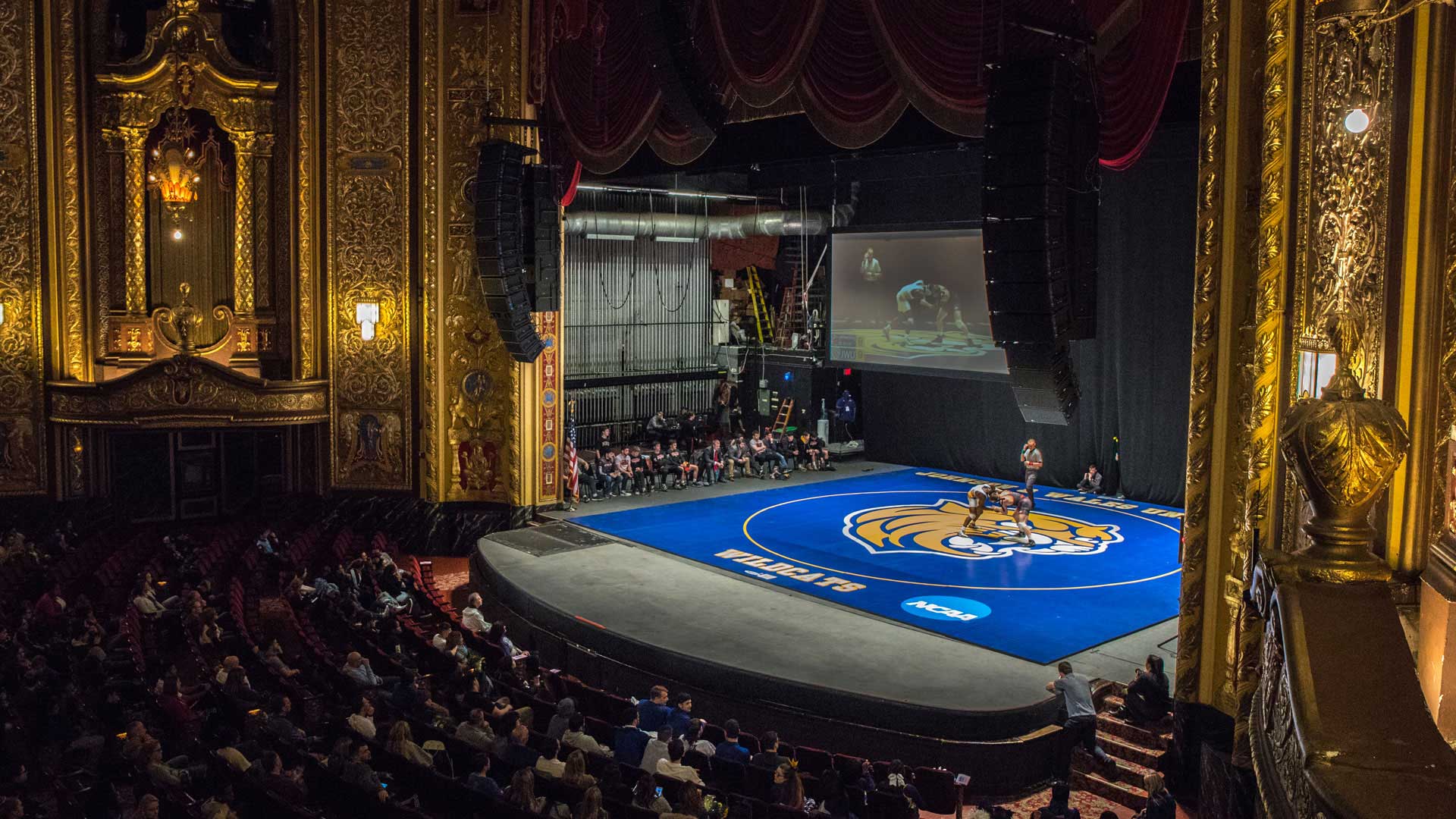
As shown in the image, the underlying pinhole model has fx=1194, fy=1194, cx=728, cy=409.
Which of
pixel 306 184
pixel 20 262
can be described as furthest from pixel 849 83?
pixel 20 262

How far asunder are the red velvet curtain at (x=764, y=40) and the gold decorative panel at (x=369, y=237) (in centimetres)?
718

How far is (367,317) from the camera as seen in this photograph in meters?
18.3

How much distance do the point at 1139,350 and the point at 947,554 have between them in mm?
7069

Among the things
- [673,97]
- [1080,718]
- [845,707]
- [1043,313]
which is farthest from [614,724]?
[673,97]

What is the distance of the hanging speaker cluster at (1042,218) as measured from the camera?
353 inches

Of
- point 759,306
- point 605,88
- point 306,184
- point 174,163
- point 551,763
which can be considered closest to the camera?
point 551,763

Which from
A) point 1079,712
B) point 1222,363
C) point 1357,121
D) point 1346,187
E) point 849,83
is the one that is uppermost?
point 849,83

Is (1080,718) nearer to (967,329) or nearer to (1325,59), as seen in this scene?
(1325,59)

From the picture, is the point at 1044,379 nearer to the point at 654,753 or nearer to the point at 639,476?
the point at 654,753

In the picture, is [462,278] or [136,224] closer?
[136,224]

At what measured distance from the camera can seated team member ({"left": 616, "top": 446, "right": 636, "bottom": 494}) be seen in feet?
70.0

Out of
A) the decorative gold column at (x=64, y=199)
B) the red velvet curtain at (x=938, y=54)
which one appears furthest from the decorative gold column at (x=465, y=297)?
the red velvet curtain at (x=938, y=54)

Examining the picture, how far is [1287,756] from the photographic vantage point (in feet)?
10.3

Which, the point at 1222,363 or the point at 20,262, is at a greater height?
the point at 20,262
